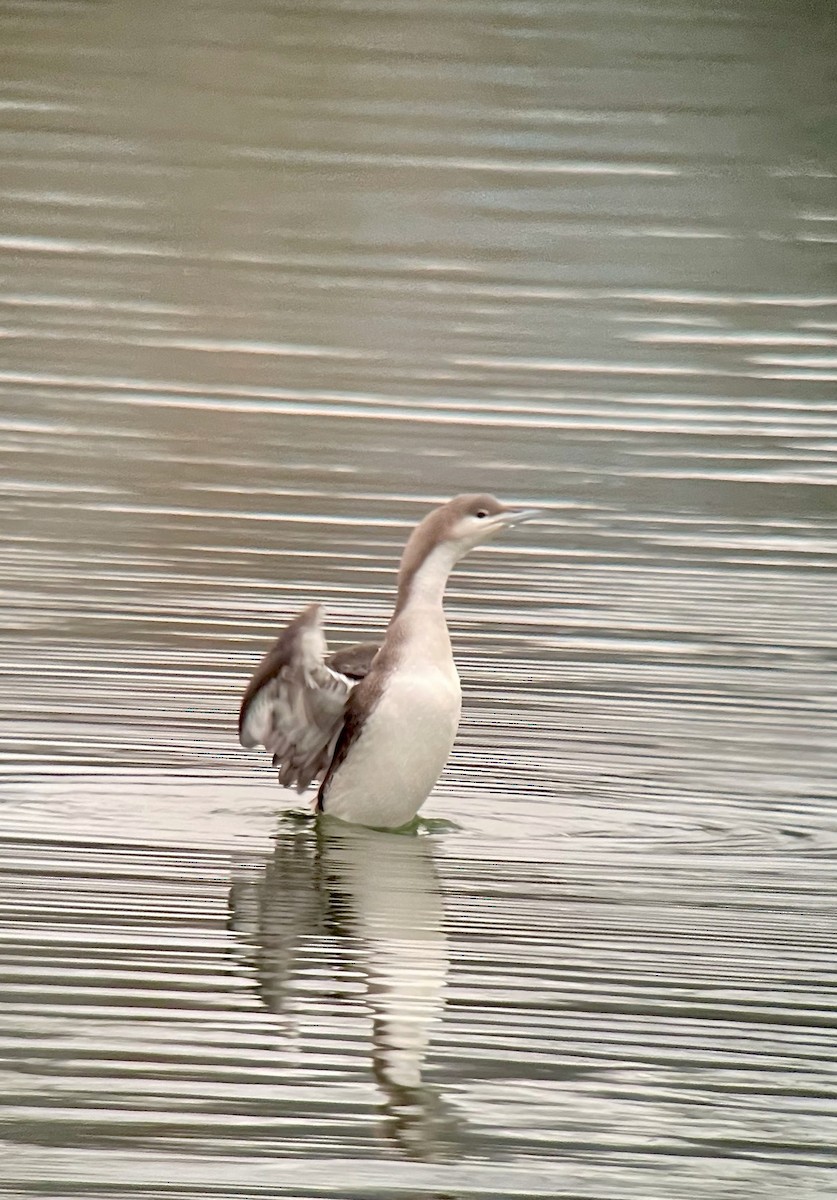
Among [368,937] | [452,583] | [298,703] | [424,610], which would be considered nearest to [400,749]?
[298,703]

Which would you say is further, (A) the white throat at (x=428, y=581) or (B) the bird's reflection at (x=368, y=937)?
(A) the white throat at (x=428, y=581)

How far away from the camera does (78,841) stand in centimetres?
592

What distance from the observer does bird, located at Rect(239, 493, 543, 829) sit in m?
6.24

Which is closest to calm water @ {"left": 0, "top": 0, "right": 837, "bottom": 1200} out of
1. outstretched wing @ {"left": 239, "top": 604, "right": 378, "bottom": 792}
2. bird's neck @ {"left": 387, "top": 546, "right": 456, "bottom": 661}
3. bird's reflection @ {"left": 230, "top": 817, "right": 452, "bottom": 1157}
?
bird's reflection @ {"left": 230, "top": 817, "right": 452, "bottom": 1157}

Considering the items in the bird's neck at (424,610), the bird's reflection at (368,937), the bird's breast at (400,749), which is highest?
the bird's neck at (424,610)

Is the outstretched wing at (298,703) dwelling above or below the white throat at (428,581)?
below

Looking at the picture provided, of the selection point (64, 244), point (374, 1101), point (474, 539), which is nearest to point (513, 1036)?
point (374, 1101)

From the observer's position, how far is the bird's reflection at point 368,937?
458 centimetres

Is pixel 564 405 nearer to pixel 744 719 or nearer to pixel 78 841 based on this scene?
pixel 744 719

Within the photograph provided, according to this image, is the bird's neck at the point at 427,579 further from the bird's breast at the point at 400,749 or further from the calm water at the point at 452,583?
the calm water at the point at 452,583

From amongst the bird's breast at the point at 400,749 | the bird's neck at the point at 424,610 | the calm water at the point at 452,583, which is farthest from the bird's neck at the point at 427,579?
the calm water at the point at 452,583

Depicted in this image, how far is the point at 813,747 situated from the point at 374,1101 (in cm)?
281

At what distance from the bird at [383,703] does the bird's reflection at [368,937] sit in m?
0.11

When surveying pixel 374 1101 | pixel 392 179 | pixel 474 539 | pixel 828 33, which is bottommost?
pixel 374 1101
